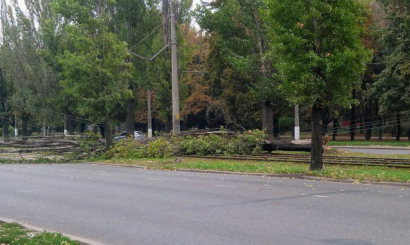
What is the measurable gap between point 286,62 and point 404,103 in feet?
84.4

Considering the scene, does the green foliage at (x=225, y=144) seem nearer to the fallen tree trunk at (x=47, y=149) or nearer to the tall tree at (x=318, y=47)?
the fallen tree trunk at (x=47, y=149)

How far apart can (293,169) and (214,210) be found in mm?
7365

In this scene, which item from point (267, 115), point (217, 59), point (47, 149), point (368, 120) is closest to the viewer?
point (47, 149)

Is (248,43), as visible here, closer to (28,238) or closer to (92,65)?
(92,65)

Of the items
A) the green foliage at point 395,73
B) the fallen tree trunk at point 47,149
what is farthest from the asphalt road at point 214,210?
the green foliage at point 395,73

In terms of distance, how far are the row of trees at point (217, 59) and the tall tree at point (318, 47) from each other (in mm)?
37

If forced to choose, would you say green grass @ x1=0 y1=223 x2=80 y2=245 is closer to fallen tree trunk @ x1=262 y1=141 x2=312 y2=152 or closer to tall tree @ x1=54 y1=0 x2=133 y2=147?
fallen tree trunk @ x1=262 y1=141 x2=312 y2=152

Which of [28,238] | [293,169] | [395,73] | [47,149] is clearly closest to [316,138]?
[293,169]

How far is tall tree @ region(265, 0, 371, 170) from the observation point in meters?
14.4

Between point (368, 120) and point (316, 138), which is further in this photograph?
point (368, 120)

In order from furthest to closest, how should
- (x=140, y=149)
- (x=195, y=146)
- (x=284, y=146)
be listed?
(x=140, y=149)
(x=195, y=146)
(x=284, y=146)

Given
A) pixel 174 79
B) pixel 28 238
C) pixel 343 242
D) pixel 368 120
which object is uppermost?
pixel 174 79

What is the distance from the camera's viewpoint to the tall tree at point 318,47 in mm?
14391

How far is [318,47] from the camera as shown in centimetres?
1511
